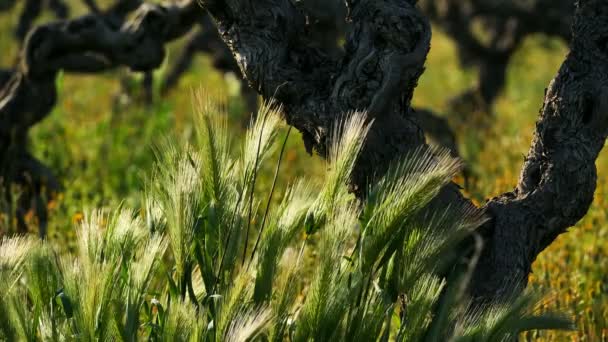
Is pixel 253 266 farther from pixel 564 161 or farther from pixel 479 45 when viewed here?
pixel 479 45

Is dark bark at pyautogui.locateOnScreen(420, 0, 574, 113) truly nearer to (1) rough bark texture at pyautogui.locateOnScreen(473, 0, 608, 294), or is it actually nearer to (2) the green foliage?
(1) rough bark texture at pyautogui.locateOnScreen(473, 0, 608, 294)

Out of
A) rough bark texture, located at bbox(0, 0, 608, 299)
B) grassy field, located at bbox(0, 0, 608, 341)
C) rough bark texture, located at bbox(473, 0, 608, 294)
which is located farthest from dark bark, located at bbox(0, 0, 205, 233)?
rough bark texture, located at bbox(473, 0, 608, 294)

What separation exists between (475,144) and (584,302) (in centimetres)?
371

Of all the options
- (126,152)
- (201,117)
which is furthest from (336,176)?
(126,152)

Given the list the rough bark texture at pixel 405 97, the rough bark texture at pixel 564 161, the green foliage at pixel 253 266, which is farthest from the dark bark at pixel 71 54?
the green foliage at pixel 253 266

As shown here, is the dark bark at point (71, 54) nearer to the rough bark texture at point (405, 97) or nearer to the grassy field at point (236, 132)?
the grassy field at point (236, 132)

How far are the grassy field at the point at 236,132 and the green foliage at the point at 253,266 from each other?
160 mm

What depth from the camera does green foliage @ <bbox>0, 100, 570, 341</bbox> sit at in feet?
7.17

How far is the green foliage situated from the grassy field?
6.3 inches

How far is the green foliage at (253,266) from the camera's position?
219 centimetres

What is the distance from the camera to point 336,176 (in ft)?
7.41

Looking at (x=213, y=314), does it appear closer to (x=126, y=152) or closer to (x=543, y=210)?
(x=543, y=210)

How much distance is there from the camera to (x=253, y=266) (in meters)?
2.35

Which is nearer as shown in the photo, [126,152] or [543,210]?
[543,210]
